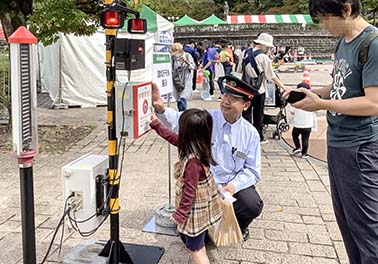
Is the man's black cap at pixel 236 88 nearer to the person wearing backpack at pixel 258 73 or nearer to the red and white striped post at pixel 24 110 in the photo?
the red and white striped post at pixel 24 110

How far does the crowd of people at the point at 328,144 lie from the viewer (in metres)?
2.23

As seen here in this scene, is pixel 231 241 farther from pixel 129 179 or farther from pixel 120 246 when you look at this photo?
pixel 129 179

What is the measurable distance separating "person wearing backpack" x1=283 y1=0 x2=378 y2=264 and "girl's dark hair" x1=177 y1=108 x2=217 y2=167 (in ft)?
2.04

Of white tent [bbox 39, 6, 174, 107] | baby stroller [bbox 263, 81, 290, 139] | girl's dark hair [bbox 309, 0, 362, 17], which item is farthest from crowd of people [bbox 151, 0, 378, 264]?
white tent [bbox 39, 6, 174, 107]

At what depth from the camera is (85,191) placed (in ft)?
9.43

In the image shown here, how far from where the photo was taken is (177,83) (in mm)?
8148

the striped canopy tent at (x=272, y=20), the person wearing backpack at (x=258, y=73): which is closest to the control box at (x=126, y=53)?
the person wearing backpack at (x=258, y=73)

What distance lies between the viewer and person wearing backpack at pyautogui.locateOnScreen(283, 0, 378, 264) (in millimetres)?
2174

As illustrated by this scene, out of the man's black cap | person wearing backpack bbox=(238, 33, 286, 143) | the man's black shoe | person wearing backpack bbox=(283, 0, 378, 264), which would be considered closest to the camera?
person wearing backpack bbox=(283, 0, 378, 264)

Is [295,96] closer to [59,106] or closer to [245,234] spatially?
[245,234]

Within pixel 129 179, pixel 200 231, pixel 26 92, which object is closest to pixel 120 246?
pixel 200 231

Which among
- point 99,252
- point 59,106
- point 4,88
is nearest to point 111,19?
point 99,252

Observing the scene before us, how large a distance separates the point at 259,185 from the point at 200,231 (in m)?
2.43

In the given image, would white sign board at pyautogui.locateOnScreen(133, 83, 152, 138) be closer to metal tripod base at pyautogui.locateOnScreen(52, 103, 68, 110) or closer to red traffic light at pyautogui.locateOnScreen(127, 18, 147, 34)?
red traffic light at pyautogui.locateOnScreen(127, 18, 147, 34)
